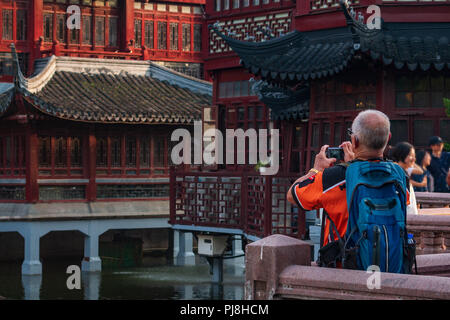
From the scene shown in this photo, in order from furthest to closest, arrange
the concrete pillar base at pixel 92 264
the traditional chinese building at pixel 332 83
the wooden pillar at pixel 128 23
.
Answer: the wooden pillar at pixel 128 23 → the concrete pillar base at pixel 92 264 → the traditional chinese building at pixel 332 83

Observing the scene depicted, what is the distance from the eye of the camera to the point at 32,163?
2817 centimetres

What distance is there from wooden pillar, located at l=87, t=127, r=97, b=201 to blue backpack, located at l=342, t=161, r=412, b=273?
23.0 meters

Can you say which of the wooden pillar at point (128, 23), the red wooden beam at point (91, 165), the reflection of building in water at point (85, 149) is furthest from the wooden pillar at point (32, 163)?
the wooden pillar at point (128, 23)

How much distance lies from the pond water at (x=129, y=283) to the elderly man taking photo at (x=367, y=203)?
51.9ft

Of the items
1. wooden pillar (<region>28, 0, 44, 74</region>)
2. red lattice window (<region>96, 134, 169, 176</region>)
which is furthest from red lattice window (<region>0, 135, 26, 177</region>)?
wooden pillar (<region>28, 0, 44, 74</region>)

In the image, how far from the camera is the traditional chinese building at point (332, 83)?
1806cm

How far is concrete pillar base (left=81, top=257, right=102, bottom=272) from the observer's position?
91.6 feet

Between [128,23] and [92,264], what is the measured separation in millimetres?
10510

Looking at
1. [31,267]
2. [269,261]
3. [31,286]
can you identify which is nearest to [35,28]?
[31,267]

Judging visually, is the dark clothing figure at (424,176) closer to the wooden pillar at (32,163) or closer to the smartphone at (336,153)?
the smartphone at (336,153)

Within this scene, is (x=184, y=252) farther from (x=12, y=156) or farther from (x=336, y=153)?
(x=336, y=153)

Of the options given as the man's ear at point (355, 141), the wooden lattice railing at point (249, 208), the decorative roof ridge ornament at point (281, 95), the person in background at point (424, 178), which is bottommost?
the wooden lattice railing at point (249, 208)

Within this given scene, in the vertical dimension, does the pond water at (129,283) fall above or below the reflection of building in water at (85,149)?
below

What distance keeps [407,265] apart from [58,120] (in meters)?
23.0
